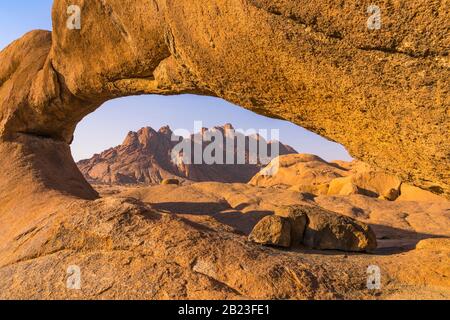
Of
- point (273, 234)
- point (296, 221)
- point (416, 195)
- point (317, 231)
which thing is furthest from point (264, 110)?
point (416, 195)

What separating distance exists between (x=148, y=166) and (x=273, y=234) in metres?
47.0

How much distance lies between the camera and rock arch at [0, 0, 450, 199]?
3.15m

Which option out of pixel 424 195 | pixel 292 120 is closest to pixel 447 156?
pixel 292 120

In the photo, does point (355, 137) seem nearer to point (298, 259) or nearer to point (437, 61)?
point (437, 61)

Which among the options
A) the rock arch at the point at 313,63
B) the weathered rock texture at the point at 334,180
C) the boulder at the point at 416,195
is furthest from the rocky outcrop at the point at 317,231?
the boulder at the point at 416,195

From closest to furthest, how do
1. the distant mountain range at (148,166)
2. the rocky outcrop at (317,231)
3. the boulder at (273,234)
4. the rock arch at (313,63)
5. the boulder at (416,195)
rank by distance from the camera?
1. the rock arch at (313,63)
2. the boulder at (273,234)
3. the rocky outcrop at (317,231)
4. the boulder at (416,195)
5. the distant mountain range at (148,166)

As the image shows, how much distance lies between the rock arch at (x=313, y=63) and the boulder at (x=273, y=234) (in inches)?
69.9

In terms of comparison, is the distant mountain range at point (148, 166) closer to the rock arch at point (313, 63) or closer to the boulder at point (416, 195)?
the boulder at point (416, 195)

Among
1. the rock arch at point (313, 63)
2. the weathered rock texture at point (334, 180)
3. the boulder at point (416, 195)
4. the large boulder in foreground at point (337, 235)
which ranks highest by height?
the rock arch at point (313, 63)

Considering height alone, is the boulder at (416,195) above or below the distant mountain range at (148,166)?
below

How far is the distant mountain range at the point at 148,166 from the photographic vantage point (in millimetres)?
49513

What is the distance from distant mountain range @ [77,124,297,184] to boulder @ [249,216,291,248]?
41826 millimetres

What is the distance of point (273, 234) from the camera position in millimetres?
5637

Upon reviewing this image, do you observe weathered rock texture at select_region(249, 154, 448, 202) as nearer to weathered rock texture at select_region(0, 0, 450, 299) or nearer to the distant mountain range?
weathered rock texture at select_region(0, 0, 450, 299)
